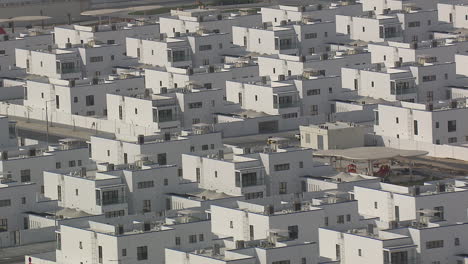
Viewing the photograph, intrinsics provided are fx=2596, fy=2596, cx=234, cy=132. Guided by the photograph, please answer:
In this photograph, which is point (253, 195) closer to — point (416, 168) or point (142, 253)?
point (416, 168)

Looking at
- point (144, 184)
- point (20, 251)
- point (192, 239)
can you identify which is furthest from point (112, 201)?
point (192, 239)

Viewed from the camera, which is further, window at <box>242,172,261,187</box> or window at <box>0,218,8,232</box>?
window at <box>242,172,261,187</box>

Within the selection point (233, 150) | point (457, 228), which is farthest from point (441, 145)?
point (457, 228)

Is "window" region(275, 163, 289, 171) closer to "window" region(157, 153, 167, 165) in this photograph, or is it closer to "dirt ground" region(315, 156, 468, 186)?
"dirt ground" region(315, 156, 468, 186)

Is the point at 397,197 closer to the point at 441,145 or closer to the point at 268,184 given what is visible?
the point at 268,184

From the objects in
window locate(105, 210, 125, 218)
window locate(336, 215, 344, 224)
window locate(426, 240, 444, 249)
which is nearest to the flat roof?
window locate(105, 210, 125, 218)

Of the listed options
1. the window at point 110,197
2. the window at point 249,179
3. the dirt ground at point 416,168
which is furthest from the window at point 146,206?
the dirt ground at point 416,168

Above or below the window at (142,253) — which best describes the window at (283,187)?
below

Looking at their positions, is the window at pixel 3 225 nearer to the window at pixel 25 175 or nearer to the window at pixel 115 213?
the window at pixel 115 213
